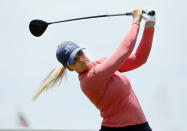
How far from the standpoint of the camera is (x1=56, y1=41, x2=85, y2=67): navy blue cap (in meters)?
5.54

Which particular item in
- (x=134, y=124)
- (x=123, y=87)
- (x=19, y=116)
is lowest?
(x=19, y=116)

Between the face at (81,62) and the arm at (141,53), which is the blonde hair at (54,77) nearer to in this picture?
the face at (81,62)

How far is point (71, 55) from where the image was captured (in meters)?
5.53

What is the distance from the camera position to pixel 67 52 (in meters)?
5.59

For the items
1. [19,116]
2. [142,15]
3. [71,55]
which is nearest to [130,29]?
[142,15]

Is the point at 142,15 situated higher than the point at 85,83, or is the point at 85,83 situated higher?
the point at 142,15

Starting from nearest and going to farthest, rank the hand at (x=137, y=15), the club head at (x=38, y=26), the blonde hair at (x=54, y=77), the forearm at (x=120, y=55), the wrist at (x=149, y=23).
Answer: the forearm at (x=120, y=55), the hand at (x=137, y=15), the wrist at (x=149, y=23), the blonde hair at (x=54, y=77), the club head at (x=38, y=26)

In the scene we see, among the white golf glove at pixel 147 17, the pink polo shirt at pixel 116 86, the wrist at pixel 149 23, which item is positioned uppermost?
the white golf glove at pixel 147 17

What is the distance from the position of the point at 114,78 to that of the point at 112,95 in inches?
5.9

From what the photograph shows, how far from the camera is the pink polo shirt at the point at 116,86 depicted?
532cm

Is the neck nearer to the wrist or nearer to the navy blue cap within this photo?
the navy blue cap

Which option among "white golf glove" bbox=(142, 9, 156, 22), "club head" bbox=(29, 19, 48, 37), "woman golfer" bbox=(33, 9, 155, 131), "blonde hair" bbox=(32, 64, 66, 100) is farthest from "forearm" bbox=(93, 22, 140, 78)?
"club head" bbox=(29, 19, 48, 37)

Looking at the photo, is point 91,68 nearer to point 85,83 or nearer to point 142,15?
point 85,83

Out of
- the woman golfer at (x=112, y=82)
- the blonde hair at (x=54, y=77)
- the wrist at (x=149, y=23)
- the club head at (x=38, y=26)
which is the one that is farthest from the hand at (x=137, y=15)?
the club head at (x=38, y=26)
